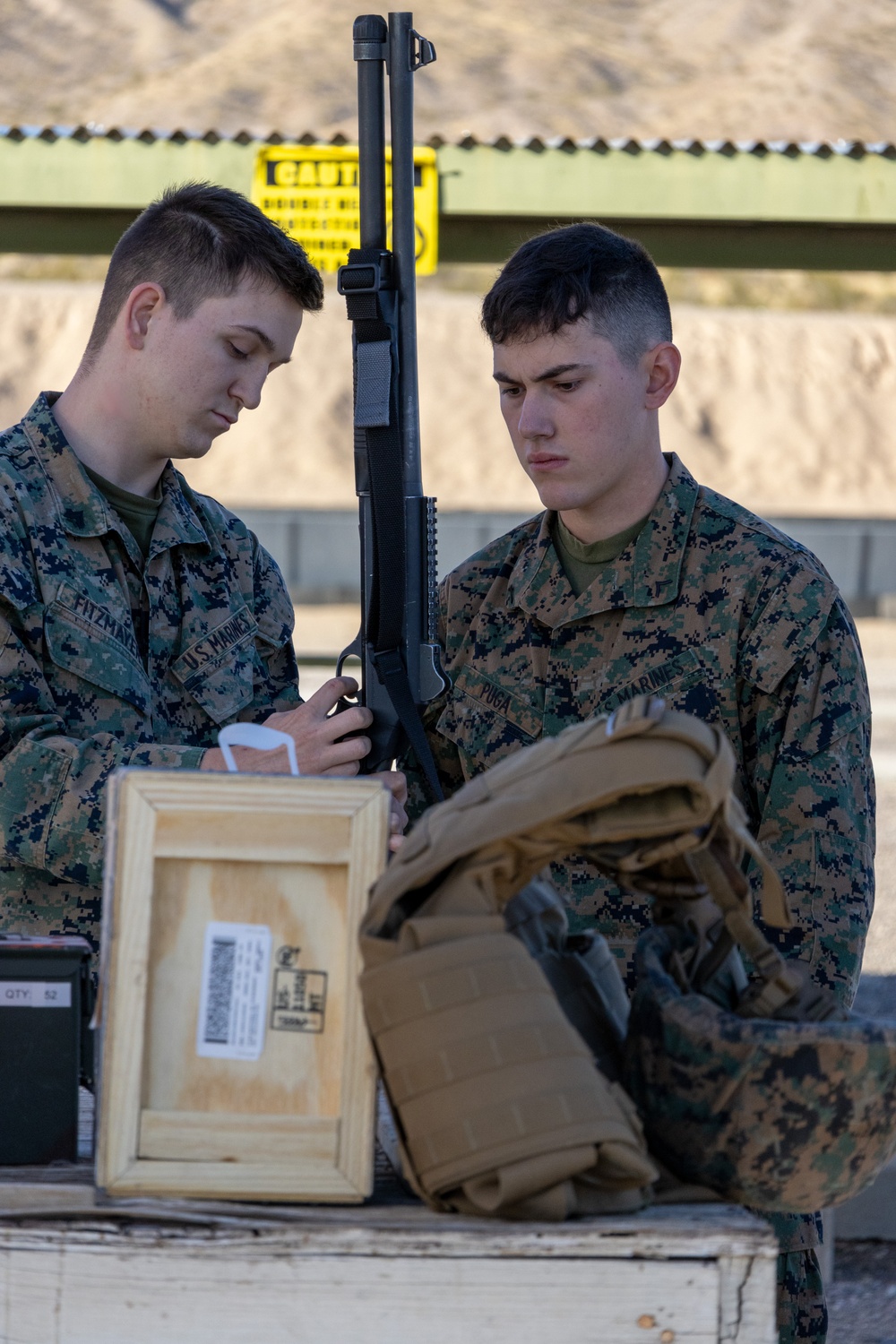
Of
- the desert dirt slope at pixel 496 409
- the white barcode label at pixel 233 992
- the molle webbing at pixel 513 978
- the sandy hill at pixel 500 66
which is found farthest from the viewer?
the sandy hill at pixel 500 66

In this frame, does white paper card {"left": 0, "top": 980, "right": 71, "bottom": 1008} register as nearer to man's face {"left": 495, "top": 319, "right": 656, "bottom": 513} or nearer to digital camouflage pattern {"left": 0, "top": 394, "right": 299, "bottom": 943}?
digital camouflage pattern {"left": 0, "top": 394, "right": 299, "bottom": 943}

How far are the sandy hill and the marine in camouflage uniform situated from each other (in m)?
47.2

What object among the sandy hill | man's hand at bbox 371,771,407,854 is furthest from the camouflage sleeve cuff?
the sandy hill

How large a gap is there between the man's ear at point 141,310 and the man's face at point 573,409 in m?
0.52

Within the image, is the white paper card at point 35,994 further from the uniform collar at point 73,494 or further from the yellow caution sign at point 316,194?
the yellow caution sign at point 316,194

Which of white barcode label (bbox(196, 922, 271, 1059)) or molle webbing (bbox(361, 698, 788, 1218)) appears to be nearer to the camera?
molle webbing (bbox(361, 698, 788, 1218))

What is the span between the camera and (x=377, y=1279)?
4.59 ft

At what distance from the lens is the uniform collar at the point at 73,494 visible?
2350mm

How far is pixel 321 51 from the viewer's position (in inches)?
2194

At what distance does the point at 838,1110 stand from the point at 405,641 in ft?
4.19

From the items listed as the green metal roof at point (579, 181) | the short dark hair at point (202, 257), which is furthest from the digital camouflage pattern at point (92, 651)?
the green metal roof at point (579, 181)

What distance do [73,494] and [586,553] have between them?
2.62 feet

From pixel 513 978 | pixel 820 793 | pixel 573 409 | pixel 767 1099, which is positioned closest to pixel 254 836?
pixel 513 978

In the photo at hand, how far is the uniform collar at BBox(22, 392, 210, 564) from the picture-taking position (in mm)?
2350
